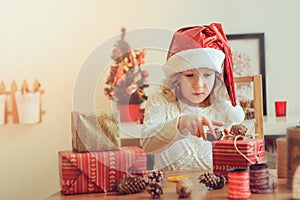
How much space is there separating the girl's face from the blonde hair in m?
0.02

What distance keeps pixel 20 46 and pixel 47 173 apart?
597 mm

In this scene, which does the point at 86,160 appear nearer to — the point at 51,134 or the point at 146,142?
the point at 146,142

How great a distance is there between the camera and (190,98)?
118 centimetres

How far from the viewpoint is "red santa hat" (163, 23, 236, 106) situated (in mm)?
1095

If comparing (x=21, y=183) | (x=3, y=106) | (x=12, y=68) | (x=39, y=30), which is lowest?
(x=21, y=183)

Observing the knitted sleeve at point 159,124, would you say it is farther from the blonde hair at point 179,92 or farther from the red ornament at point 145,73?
the red ornament at point 145,73

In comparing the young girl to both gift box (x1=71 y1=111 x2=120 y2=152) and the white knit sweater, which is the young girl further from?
gift box (x1=71 y1=111 x2=120 y2=152)

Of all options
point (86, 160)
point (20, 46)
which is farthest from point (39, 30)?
point (86, 160)

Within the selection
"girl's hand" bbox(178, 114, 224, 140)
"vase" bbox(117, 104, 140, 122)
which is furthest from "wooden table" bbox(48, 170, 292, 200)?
"vase" bbox(117, 104, 140, 122)

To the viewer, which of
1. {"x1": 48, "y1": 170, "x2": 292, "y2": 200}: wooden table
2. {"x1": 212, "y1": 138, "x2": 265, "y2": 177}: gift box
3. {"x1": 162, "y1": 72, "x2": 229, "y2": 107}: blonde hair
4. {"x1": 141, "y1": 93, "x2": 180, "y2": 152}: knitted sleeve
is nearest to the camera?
{"x1": 48, "y1": 170, "x2": 292, "y2": 200}: wooden table

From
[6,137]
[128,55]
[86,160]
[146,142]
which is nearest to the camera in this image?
[86,160]

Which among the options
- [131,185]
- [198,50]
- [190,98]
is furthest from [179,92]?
[131,185]

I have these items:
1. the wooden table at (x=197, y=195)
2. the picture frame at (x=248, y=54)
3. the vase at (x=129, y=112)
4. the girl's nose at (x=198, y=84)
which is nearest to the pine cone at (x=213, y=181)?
the wooden table at (x=197, y=195)

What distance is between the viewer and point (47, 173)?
2.11 metres
